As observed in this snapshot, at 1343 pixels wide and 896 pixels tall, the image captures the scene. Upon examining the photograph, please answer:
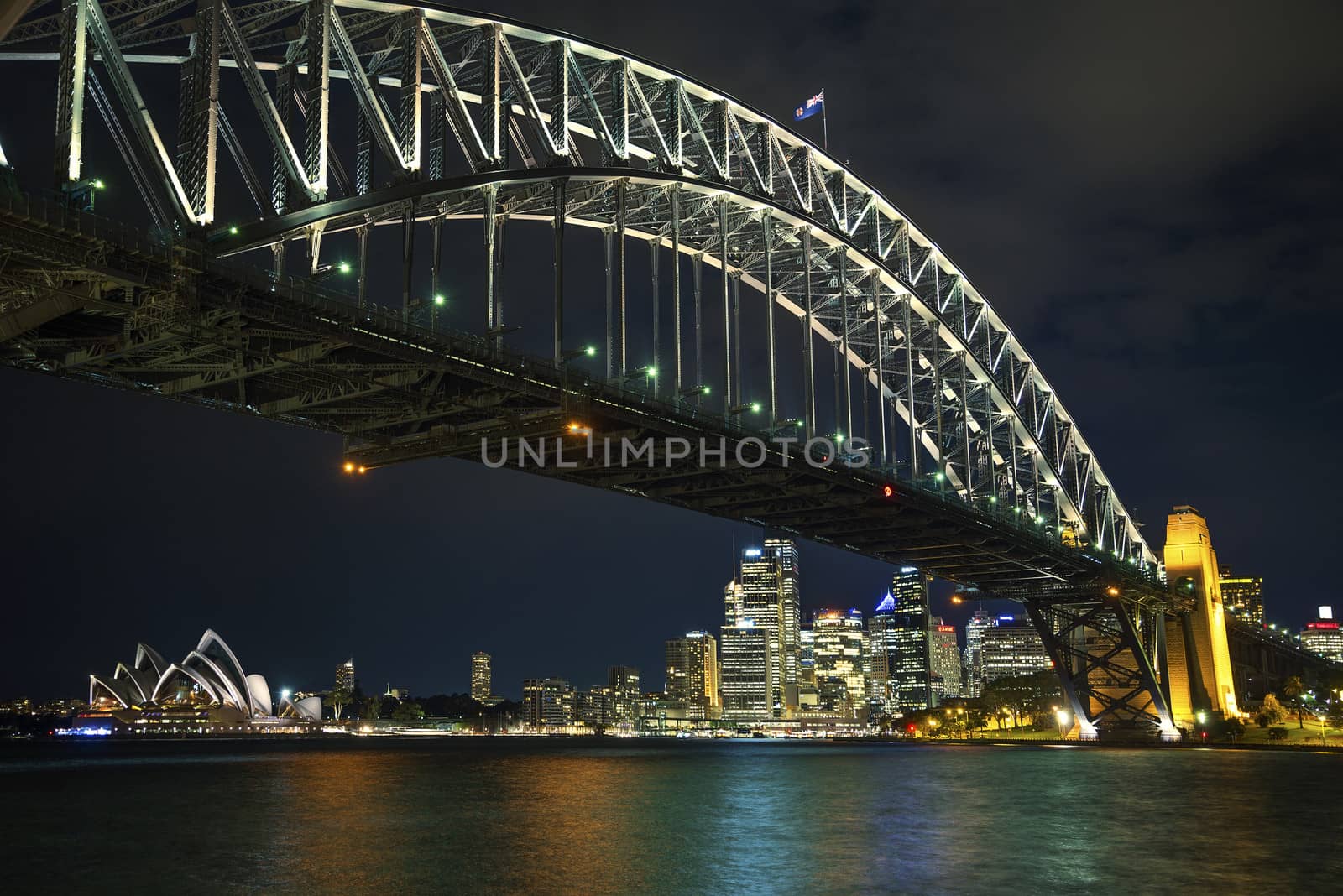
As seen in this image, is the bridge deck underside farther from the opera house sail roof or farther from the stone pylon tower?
the opera house sail roof

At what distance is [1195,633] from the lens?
95.1 meters

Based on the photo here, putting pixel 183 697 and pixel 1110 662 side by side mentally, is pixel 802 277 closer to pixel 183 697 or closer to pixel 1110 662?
pixel 1110 662

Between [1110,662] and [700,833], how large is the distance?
65.8 metres

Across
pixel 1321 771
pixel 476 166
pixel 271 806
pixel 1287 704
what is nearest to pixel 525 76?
pixel 476 166

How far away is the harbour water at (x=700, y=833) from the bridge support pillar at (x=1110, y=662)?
79.3ft

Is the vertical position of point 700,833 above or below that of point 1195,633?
below

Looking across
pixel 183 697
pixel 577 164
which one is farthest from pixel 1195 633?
pixel 183 697

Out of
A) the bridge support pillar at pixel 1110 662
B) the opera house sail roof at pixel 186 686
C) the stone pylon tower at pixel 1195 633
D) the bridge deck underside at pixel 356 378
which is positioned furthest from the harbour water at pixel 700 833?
the opera house sail roof at pixel 186 686

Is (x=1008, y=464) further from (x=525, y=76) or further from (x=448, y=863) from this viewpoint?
(x=448, y=863)

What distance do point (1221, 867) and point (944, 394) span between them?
204 ft

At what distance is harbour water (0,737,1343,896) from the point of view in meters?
22.8

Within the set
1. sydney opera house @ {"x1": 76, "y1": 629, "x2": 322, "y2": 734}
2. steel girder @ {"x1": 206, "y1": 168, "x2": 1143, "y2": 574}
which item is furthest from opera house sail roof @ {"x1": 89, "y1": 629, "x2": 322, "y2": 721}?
steel girder @ {"x1": 206, "y1": 168, "x2": 1143, "y2": 574}

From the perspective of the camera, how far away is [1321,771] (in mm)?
56250

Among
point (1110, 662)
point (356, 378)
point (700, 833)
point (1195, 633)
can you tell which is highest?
point (356, 378)
